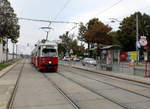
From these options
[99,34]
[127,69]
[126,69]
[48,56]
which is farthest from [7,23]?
[127,69]

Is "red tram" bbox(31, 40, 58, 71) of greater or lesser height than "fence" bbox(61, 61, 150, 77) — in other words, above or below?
above

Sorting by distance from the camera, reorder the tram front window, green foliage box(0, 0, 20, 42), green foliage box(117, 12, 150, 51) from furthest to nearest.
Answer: green foliage box(117, 12, 150, 51) → green foliage box(0, 0, 20, 42) → the tram front window

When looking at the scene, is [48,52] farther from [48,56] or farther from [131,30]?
[131,30]

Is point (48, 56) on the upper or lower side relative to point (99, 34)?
lower

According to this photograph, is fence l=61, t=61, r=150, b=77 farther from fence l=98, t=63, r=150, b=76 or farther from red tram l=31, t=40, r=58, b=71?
red tram l=31, t=40, r=58, b=71

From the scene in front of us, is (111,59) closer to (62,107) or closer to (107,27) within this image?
(62,107)

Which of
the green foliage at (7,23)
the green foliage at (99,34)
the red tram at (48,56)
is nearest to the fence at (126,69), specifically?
the red tram at (48,56)

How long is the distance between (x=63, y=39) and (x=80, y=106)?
103 metres

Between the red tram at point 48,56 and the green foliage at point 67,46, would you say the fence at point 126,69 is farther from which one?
the green foliage at point 67,46

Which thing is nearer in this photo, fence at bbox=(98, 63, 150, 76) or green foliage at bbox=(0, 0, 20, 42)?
fence at bbox=(98, 63, 150, 76)

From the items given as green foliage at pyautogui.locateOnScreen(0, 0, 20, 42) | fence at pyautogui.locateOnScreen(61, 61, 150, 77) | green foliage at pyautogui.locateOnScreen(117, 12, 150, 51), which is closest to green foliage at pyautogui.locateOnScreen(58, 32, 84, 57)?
green foliage at pyautogui.locateOnScreen(117, 12, 150, 51)

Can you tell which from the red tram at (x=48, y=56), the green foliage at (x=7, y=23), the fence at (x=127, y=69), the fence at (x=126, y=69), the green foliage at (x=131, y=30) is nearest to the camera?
the fence at (x=127, y=69)

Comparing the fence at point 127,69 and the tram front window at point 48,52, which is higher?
the tram front window at point 48,52

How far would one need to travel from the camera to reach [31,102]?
31.2 ft
